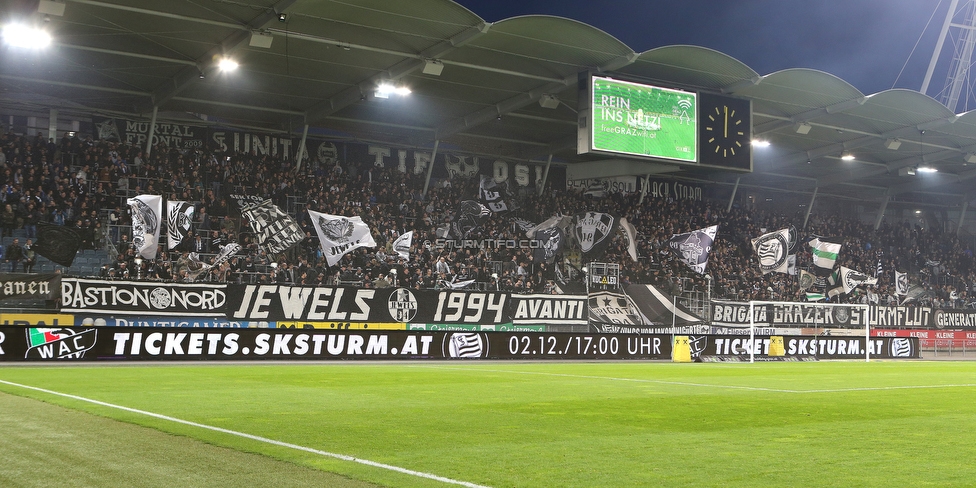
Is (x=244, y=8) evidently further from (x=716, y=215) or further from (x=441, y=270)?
(x=716, y=215)

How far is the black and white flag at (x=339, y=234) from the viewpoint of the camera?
113 feet

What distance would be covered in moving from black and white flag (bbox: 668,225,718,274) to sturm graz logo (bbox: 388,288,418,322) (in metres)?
15.9

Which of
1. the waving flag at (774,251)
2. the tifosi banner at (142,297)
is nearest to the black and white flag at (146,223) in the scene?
the tifosi banner at (142,297)

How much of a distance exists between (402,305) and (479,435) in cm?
2316

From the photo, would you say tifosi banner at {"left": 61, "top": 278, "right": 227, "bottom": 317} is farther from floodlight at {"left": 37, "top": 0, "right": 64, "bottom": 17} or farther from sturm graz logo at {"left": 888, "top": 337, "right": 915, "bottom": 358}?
sturm graz logo at {"left": 888, "top": 337, "right": 915, "bottom": 358}

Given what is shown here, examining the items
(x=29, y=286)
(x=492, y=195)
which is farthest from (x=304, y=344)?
(x=492, y=195)

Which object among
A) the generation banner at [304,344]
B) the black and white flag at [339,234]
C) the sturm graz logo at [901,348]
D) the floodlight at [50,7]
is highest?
the floodlight at [50,7]

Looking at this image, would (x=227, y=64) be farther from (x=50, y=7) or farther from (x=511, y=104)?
(x=511, y=104)

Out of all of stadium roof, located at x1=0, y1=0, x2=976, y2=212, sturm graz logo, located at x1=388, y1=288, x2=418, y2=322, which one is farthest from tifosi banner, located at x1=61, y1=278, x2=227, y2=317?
stadium roof, located at x1=0, y1=0, x2=976, y2=212

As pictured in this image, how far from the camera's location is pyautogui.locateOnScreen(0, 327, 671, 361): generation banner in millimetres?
23828

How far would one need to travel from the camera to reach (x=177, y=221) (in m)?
32.3

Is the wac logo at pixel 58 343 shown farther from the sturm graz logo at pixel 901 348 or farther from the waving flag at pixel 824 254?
the waving flag at pixel 824 254

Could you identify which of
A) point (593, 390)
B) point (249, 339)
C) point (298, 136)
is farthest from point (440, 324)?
point (593, 390)

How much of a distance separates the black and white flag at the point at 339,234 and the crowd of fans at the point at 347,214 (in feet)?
2.42
